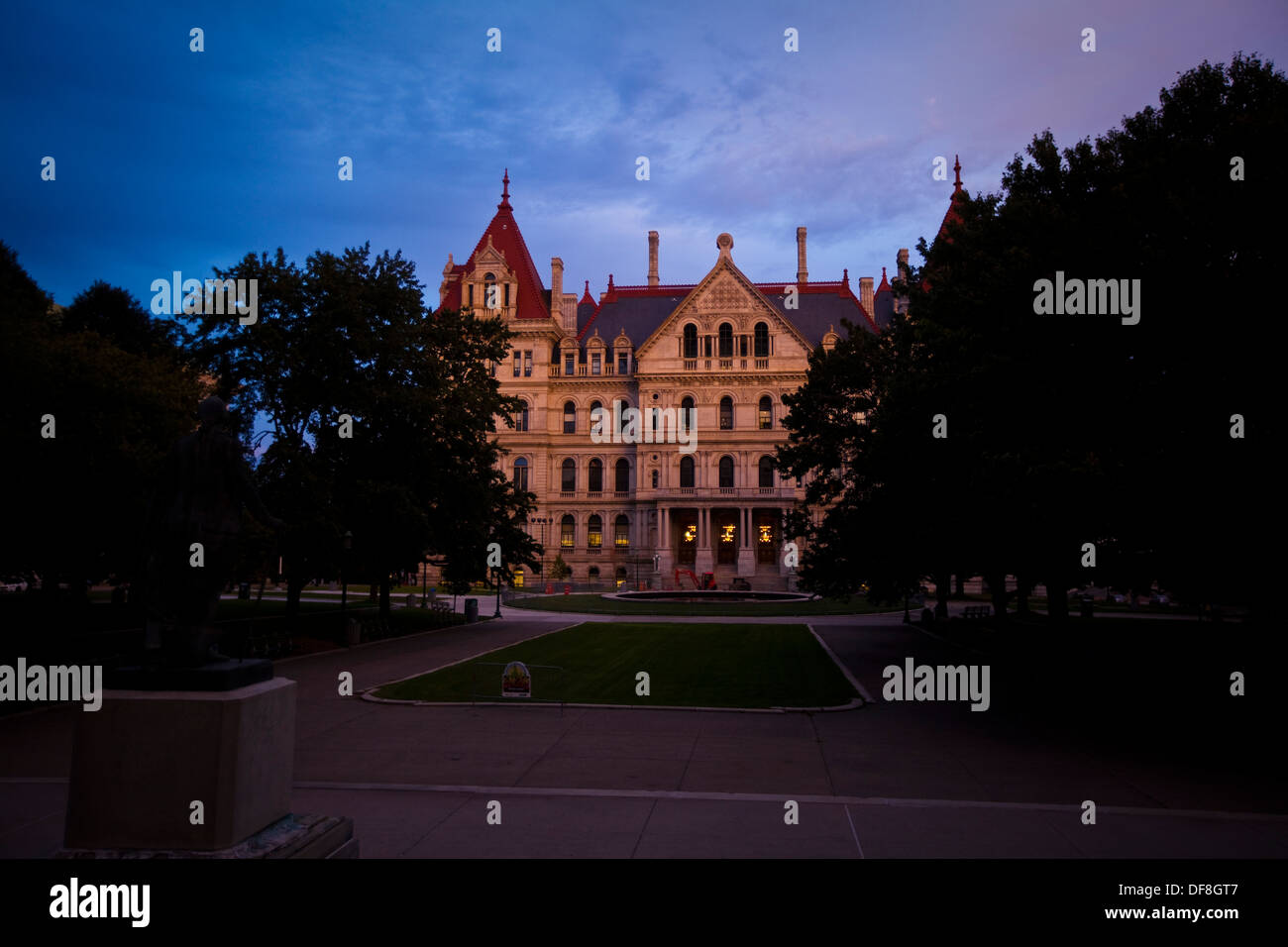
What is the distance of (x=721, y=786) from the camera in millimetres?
10039

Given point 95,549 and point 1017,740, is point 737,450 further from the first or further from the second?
point 1017,740

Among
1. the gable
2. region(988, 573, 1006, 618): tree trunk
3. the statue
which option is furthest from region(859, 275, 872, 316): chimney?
the statue

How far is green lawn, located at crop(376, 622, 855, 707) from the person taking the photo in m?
16.9

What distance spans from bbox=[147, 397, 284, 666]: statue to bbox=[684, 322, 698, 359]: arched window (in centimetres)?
6391

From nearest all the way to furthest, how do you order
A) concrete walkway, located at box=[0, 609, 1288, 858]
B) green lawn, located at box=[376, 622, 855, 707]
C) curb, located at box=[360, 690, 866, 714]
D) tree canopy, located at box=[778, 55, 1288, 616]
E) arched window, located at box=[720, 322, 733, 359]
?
concrete walkway, located at box=[0, 609, 1288, 858] < tree canopy, located at box=[778, 55, 1288, 616] < curb, located at box=[360, 690, 866, 714] < green lawn, located at box=[376, 622, 855, 707] < arched window, located at box=[720, 322, 733, 359]

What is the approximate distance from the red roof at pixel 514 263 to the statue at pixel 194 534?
217 feet

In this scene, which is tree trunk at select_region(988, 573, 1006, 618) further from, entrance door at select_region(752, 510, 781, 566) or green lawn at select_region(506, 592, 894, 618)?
entrance door at select_region(752, 510, 781, 566)

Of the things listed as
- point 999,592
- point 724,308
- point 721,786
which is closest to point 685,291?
point 724,308

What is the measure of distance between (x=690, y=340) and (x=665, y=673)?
2034 inches

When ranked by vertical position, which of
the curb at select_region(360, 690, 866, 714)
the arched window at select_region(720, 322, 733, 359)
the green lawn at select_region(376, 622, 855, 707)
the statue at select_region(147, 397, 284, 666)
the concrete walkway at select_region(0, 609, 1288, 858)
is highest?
the arched window at select_region(720, 322, 733, 359)

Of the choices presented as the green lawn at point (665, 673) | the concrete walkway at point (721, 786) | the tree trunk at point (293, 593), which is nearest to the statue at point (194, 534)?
the concrete walkway at point (721, 786)

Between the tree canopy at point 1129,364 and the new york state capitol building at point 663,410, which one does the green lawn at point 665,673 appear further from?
the new york state capitol building at point 663,410

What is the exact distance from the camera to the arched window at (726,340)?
226 ft

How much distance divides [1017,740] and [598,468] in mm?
60264
